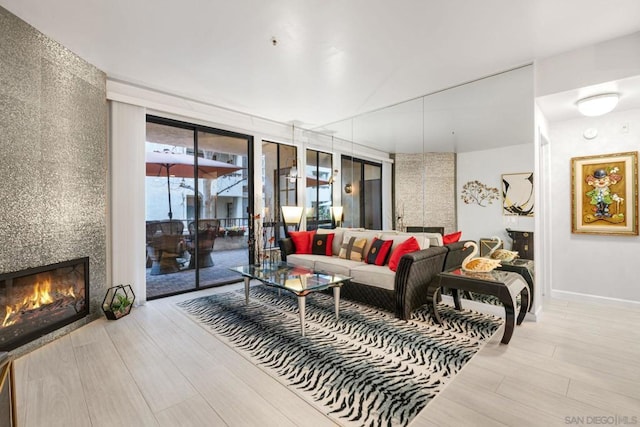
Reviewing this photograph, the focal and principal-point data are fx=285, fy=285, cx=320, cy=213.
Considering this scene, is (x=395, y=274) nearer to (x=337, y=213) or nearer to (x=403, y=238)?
(x=403, y=238)

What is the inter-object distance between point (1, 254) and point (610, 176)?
629 cm

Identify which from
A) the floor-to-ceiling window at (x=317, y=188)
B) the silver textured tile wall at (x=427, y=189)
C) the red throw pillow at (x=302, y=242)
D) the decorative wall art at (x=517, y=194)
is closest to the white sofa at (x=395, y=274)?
the silver textured tile wall at (x=427, y=189)

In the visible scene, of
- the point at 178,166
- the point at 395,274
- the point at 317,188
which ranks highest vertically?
the point at 178,166

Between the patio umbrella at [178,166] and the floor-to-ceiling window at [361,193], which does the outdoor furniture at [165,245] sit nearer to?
the patio umbrella at [178,166]

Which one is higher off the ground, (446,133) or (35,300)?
(446,133)

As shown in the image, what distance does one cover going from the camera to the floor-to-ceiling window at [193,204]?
405 centimetres

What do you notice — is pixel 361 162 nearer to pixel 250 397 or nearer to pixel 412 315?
pixel 412 315

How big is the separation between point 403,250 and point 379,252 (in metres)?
0.39

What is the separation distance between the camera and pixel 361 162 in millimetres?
4984

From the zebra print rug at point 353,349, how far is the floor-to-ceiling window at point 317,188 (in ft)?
7.07

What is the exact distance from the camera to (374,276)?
11.1 ft

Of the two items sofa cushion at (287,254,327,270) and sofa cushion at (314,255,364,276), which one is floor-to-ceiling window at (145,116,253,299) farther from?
sofa cushion at (314,255,364,276)

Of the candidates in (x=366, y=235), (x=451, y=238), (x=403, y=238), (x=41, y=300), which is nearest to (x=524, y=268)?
(x=451, y=238)

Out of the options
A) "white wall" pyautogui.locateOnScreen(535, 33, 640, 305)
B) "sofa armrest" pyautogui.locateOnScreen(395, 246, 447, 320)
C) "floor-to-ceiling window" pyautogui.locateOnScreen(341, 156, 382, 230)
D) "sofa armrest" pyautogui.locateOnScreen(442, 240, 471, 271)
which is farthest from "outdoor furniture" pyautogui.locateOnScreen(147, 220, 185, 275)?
"white wall" pyautogui.locateOnScreen(535, 33, 640, 305)
